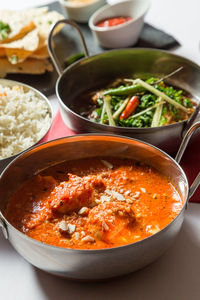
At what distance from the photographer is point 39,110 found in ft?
7.43

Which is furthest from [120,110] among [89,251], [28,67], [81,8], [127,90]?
[81,8]

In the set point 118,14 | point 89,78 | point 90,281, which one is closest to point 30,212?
point 90,281

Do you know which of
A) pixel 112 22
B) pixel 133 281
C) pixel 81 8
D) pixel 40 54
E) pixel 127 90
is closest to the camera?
pixel 133 281

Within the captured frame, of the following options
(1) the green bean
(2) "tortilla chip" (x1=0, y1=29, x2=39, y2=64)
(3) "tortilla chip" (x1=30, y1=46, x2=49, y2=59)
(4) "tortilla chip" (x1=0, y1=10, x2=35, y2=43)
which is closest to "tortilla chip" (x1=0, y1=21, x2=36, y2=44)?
(4) "tortilla chip" (x1=0, y1=10, x2=35, y2=43)

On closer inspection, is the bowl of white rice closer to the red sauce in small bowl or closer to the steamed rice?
the steamed rice

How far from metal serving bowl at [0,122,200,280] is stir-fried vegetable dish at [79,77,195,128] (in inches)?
14.0

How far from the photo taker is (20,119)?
7.18 ft

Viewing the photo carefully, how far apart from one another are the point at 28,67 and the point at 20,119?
0.76 meters

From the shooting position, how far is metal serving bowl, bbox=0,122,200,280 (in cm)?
125

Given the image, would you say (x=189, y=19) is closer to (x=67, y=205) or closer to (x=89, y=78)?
(x=89, y=78)

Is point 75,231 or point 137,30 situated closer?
point 75,231

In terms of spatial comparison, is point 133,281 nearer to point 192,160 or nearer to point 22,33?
point 192,160

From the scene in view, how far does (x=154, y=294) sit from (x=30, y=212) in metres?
0.55

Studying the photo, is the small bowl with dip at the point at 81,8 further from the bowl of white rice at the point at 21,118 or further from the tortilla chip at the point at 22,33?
the bowl of white rice at the point at 21,118
